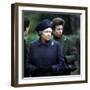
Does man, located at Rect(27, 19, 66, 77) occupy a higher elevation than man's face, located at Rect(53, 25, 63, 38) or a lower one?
lower

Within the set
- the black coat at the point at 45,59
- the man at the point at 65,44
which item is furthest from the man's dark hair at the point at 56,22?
the black coat at the point at 45,59

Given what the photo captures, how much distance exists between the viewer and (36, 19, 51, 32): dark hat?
1890mm

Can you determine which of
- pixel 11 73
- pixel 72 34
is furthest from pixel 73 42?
pixel 11 73

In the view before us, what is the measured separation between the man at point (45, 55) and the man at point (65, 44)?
3 centimetres

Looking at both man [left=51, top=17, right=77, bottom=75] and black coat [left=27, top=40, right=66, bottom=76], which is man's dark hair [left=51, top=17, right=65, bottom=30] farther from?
black coat [left=27, top=40, right=66, bottom=76]

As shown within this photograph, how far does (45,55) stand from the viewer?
1915mm

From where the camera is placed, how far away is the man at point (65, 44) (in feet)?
6.39

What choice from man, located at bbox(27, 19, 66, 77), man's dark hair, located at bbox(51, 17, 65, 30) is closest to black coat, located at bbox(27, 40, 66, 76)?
man, located at bbox(27, 19, 66, 77)

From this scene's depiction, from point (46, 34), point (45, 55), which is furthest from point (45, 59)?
point (46, 34)

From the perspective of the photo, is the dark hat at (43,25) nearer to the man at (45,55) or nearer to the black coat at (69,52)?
the man at (45,55)

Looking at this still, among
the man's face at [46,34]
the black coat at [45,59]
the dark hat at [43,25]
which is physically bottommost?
the black coat at [45,59]

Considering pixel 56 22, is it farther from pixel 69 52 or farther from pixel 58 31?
pixel 69 52

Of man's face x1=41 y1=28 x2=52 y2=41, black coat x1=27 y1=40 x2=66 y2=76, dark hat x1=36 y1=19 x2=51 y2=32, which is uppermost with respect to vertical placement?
dark hat x1=36 y1=19 x2=51 y2=32

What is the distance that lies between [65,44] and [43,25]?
209mm
